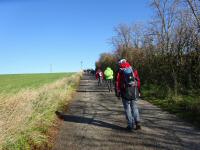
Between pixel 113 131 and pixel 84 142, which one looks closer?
pixel 84 142

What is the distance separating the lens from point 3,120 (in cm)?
887

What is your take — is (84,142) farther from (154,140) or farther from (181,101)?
(181,101)

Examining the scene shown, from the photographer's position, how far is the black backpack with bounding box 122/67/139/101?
1040 centimetres

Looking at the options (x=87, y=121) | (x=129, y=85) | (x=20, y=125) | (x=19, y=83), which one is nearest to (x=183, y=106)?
Answer: (x=87, y=121)

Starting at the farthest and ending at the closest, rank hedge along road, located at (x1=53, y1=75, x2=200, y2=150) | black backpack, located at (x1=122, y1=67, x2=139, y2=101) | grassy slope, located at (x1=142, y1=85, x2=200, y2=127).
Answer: grassy slope, located at (x1=142, y1=85, x2=200, y2=127), black backpack, located at (x1=122, y1=67, x2=139, y2=101), hedge along road, located at (x1=53, y1=75, x2=200, y2=150)

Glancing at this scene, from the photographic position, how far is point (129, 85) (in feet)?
34.3

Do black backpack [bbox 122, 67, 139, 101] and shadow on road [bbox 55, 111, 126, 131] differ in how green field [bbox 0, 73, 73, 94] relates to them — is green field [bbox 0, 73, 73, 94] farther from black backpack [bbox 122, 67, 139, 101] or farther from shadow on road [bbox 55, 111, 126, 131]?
black backpack [bbox 122, 67, 139, 101]

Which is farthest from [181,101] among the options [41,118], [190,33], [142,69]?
[142,69]

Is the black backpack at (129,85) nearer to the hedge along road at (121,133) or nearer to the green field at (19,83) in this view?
the hedge along road at (121,133)

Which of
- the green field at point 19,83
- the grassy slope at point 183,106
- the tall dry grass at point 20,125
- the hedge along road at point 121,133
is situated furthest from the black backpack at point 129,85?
the green field at point 19,83

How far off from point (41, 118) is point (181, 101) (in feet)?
25.2

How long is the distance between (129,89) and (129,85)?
4.4 inches

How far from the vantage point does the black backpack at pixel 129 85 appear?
10.4 m

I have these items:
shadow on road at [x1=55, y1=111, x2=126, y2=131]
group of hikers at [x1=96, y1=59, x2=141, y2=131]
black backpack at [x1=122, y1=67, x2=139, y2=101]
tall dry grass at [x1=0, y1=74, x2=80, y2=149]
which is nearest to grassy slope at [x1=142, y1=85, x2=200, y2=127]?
group of hikers at [x1=96, y1=59, x2=141, y2=131]
